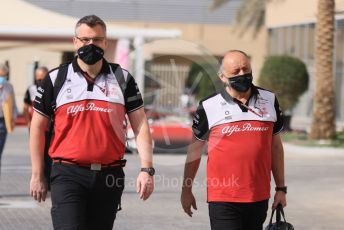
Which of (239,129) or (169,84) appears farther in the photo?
(169,84)

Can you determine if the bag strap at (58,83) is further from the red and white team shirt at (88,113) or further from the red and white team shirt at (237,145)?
the red and white team shirt at (237,145)

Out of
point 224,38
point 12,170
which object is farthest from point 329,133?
point 224,38

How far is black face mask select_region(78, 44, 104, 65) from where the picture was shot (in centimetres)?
594

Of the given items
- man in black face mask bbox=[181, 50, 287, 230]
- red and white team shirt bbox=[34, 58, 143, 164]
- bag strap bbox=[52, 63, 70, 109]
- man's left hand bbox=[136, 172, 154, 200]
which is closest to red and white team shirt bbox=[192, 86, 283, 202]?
man in black face mask bbox=[181, 50, 287, 230]

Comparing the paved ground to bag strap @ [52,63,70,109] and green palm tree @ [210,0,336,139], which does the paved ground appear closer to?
green palm tree @ [210,0,336,139]

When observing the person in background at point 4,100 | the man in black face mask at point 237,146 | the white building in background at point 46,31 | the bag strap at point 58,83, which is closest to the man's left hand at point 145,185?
the man in black face mask at point 237,146

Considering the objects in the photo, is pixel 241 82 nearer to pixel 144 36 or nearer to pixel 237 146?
pixel 237 146

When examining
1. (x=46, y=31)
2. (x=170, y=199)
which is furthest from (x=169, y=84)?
(x=170, y=199)

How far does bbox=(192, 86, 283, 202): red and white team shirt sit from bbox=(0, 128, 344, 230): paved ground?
389 centimetres

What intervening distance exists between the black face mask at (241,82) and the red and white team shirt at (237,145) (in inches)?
4.4

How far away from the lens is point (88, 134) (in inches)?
232

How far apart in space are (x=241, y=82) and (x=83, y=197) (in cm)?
135

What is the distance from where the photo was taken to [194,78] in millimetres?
43938

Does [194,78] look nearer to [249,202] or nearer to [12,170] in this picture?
[12,170]
